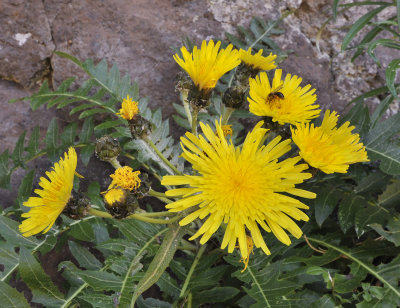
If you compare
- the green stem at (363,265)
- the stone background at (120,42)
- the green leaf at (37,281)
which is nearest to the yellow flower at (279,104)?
the green stem at (363,265)

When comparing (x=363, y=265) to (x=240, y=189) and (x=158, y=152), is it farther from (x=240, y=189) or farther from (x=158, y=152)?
(x=158, y=152)

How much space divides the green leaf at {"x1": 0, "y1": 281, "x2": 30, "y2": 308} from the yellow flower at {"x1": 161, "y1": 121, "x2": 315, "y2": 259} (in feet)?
2.68

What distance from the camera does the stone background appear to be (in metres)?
2.63

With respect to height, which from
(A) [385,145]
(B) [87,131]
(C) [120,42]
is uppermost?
(C) [120,42]

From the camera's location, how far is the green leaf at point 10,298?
67.7 inches

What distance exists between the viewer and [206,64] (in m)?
1.79

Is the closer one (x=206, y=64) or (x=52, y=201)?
(x=52, y=201)

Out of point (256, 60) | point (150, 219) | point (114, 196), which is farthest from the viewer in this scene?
point (256, 60)

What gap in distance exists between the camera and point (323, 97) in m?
2.81

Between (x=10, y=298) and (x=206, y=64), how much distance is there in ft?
4.38

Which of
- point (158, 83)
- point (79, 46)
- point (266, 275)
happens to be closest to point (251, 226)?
point (266, 275)

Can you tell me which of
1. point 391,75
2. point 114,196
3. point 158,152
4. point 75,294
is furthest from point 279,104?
point 75,294

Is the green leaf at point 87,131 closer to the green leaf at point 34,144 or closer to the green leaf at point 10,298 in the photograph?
the green leaf at point 34,144

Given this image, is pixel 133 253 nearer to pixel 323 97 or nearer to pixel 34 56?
pixel 34 56
